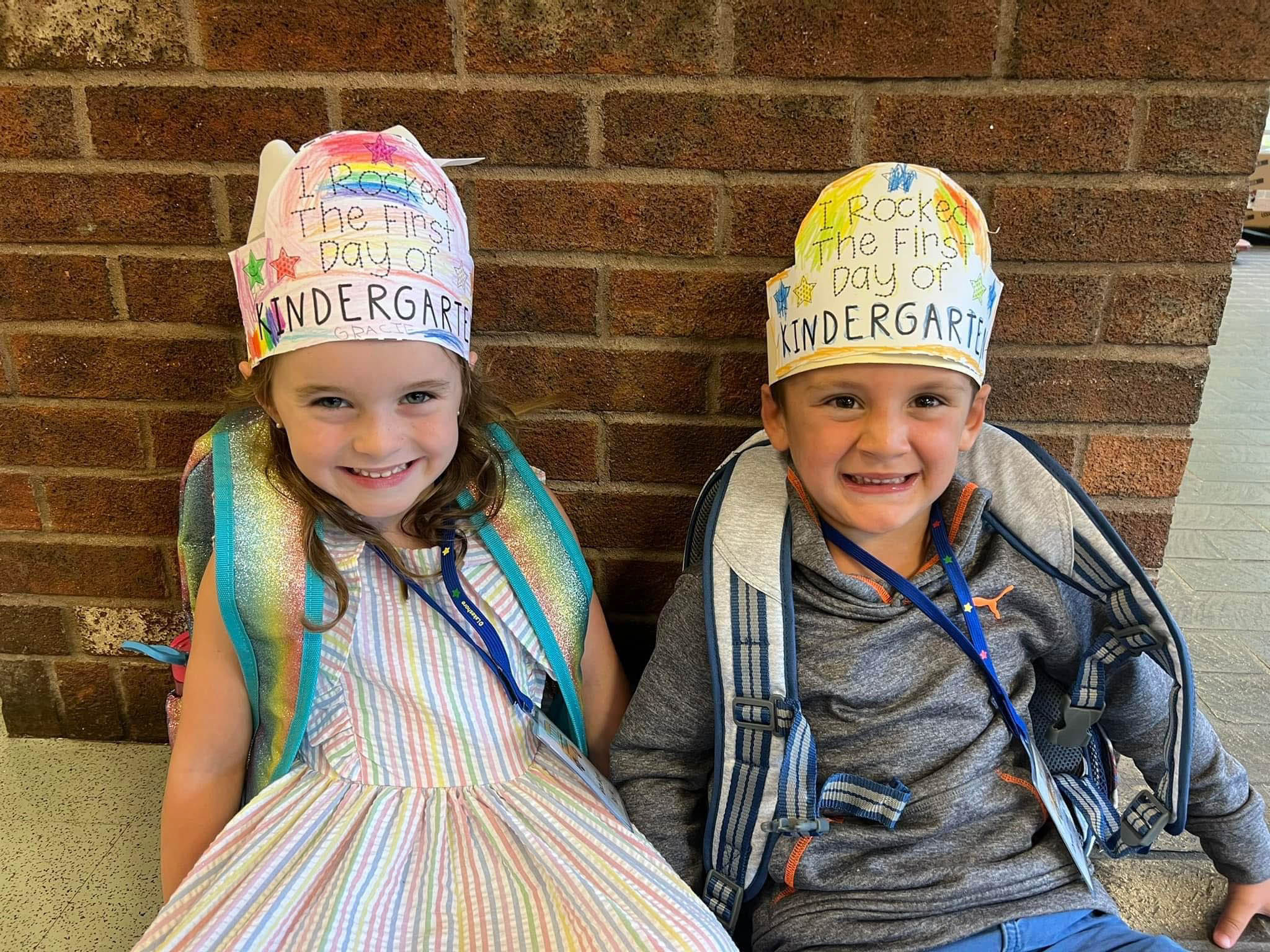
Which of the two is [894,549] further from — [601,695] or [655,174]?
[655,174]

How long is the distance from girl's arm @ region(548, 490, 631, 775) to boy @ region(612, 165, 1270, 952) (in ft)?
0.43

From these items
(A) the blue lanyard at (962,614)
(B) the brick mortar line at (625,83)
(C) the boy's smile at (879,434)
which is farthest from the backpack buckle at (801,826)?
(B) the brick mortar line at (625,83)

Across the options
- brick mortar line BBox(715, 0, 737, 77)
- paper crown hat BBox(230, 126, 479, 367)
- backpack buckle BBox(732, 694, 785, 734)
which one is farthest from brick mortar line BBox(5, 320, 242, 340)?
backpack buckle BBox(732, 694, 785, 734)

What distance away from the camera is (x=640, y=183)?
1.57 meters

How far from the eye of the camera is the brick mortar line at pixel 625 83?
146cm

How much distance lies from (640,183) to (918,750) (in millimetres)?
1034

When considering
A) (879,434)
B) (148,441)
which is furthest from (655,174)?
(148,441)

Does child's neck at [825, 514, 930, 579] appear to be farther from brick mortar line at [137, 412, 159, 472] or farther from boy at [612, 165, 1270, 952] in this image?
brick mortar line at [137, 412, 159, 472]

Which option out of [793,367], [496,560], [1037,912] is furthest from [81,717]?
[1037,912]

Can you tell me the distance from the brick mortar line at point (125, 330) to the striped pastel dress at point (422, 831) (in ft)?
1.68

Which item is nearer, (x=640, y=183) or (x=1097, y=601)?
(x=1097, y=601)

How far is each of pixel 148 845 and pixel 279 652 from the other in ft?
2.35

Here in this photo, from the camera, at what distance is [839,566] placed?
1.47 m

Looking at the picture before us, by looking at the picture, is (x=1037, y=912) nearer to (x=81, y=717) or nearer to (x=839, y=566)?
(x=839, y=566)
